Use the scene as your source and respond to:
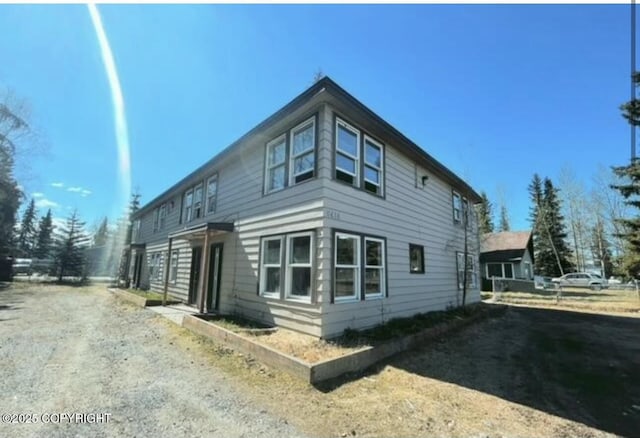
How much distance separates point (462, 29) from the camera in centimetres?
898

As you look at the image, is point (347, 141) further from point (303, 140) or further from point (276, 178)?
point (276, 178)

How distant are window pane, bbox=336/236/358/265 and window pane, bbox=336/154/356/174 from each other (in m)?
1.67

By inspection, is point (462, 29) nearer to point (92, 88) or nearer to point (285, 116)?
point (285, 116)

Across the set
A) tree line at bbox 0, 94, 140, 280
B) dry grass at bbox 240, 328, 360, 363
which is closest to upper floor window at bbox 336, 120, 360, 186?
dry grass at bbox 240, 328, 360, 363

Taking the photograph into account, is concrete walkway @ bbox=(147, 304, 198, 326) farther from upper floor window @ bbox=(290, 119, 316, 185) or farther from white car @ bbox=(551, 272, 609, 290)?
white car @ bbox=(551, 272, 609, 290)

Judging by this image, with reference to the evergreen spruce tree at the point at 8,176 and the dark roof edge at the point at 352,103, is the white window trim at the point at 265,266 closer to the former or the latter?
the dark roof edge at the point at 352,103

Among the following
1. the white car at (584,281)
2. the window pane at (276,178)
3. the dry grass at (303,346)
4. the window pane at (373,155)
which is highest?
the window pane at (373,155)

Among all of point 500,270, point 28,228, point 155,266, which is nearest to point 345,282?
point 155,266

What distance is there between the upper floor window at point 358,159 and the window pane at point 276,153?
1.73 m

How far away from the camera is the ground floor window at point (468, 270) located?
42.5 ft

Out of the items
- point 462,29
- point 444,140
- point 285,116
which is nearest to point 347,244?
point 285,116

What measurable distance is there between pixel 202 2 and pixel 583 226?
43.7 metres

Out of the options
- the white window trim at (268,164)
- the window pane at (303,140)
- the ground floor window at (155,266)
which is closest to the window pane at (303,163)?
the window pane at (303,140)

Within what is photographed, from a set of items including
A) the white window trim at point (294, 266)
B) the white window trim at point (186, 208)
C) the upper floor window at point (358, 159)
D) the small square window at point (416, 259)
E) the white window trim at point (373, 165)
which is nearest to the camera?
the white window trim at point (294, 266)
